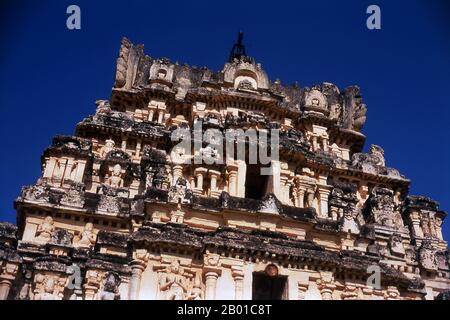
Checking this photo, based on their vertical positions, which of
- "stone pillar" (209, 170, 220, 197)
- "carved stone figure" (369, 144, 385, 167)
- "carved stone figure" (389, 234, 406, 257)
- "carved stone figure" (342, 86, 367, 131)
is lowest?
"carved stone figure" (389, 234, 406, 257)

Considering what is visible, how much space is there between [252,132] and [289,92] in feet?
39.3

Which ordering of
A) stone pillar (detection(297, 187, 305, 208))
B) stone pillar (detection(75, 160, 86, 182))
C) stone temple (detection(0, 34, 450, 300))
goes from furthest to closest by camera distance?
stone pillar (detection(297, 187, 305, 208)) < stone pillar (detection(75, 160, 86, 182)) < stone temple (detection(0, 34, 450, 300))

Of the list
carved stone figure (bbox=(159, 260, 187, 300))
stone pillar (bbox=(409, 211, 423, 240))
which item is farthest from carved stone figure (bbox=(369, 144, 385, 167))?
carved stone figure (bbox=(159, 260, 187, 300))

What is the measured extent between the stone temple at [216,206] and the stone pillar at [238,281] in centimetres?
5

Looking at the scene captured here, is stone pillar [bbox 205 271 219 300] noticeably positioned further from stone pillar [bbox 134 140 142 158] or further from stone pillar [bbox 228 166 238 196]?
stone pillar [bbox 134 140 142 158]

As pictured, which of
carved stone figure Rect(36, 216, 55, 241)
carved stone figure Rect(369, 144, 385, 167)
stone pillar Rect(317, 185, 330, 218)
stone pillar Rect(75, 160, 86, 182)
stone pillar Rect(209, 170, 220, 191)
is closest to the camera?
carved stone figure Rect(36, 216, 55, 241)

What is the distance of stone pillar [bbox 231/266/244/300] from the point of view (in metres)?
20.5

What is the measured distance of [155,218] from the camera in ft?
78.8

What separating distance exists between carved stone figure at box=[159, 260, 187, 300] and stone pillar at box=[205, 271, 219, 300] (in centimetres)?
89

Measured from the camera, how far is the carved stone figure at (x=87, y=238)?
24766 millimetres

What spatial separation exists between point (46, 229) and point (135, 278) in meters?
6.59

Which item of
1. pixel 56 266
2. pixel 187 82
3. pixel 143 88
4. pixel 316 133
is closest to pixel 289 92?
pixel 316 133

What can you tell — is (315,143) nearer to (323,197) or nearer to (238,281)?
(323,197)
